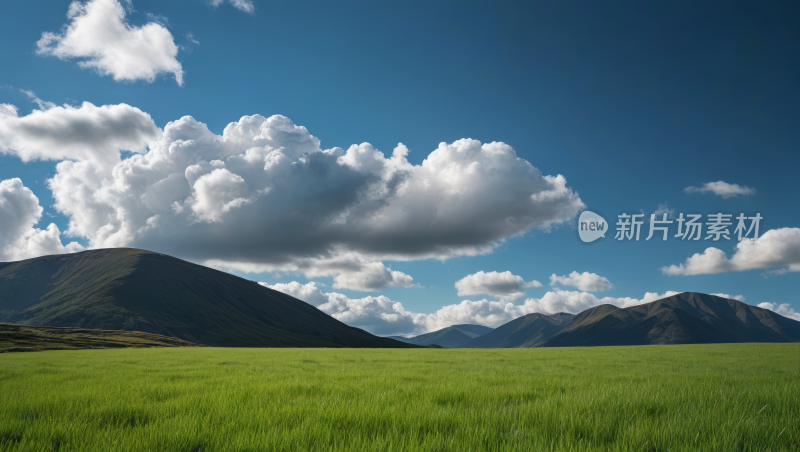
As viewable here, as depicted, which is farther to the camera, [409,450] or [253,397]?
[253,397]

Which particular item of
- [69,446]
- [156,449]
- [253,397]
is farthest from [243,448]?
[253,397]

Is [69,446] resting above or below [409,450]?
below

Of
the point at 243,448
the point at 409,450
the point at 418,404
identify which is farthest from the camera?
→ the point at 418,404

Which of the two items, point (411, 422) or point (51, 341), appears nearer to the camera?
point (411, 422)

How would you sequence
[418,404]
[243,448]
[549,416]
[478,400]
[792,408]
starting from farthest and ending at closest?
[478,400] < [418,404] < [792,408] < [549,416] < [243,448]

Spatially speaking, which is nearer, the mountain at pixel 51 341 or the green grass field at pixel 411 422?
the green grass field at pixel 411 422

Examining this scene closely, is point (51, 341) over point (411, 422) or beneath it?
beneath

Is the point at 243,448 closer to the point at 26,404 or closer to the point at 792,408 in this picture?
the point at 26,404

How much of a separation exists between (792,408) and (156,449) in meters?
8.66

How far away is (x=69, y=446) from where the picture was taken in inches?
162

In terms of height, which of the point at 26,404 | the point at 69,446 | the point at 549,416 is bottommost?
the point at 26,404

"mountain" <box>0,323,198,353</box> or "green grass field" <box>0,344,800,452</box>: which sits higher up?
"green grass field" <box>0,344,800,452</box>

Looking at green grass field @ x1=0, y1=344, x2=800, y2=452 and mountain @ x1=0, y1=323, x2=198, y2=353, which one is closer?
green grass field @ x1=0, y1=344, x2=800, y2=452

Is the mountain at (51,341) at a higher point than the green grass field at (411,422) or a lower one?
lower
